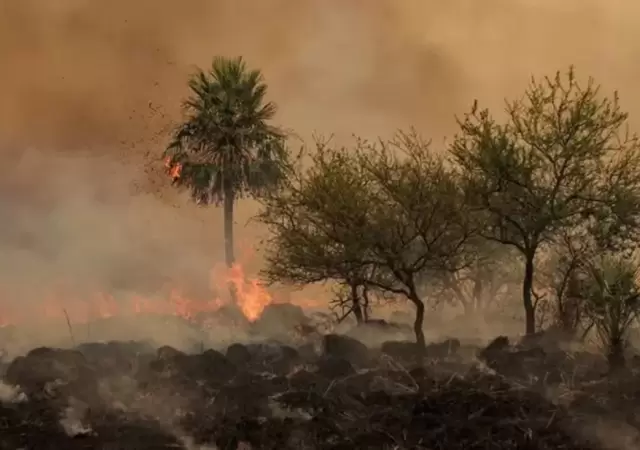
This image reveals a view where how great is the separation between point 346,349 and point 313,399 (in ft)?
10.0

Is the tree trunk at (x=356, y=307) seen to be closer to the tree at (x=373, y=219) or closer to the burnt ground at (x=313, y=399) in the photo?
the tree at (x=373, y=219)

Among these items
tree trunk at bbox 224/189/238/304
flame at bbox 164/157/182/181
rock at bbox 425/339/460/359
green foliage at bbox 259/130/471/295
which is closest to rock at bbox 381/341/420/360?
rock at bbox 425/339/460/359

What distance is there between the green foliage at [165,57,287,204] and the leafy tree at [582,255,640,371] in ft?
34.1

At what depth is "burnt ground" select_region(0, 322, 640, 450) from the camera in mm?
12469

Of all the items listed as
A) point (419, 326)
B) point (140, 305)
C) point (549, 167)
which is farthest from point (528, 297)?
point (140, 305)

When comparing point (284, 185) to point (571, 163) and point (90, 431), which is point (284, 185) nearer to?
point (571, 163)

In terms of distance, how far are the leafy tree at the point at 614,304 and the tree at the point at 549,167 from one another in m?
1.89

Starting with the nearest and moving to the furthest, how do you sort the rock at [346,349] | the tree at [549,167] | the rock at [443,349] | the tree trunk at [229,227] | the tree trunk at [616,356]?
the tree trunk at [616,356] < the rock at [346,349] < the rock at [443,349] < the tree at [549,167] < the tree trunk at [229,227]

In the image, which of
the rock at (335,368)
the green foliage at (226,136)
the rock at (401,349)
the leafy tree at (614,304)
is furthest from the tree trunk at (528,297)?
the green foliage at (226,136)

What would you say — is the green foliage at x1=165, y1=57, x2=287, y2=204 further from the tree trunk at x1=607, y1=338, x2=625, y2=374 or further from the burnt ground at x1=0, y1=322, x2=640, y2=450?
the tree trunk at x1=607, y1=338, x2=625, y2=374

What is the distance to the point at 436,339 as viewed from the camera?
1916cm

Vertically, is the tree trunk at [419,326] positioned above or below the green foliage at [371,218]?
below

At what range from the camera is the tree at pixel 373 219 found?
58.5ft

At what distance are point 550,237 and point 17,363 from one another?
12.6 m
